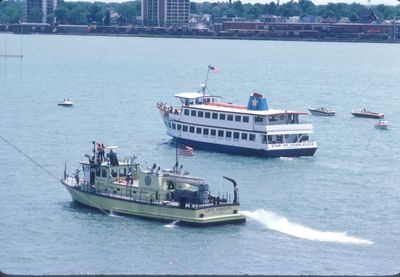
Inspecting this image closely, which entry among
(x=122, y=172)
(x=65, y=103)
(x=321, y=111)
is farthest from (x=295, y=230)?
(x=65, y=103)

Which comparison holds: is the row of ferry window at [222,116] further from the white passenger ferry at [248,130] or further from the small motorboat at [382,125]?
the small motorboat at [382,125]

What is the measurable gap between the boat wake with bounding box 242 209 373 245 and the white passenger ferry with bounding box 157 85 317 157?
15.3 m

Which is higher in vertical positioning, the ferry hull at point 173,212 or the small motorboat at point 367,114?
the ferry hull at point 173,212

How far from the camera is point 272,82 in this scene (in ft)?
393

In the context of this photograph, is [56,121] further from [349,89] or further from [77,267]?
[349,89]

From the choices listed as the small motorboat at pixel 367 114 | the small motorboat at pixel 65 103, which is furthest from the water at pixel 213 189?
the small motorboat at pixel 65 103

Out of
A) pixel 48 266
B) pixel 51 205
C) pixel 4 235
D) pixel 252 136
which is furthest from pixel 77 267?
pixel 252 136

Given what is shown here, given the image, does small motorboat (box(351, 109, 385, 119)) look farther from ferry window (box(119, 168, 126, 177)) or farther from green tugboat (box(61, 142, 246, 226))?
ferry window (box(119, 168, 126, 177))

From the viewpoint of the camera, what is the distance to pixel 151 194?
39531 millimetres

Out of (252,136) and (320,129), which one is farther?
(320,129)

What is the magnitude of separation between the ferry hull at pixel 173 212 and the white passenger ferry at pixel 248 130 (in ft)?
55.4

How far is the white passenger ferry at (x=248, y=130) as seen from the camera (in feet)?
184

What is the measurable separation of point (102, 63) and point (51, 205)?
11530cm

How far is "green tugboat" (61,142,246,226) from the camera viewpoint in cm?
3838
